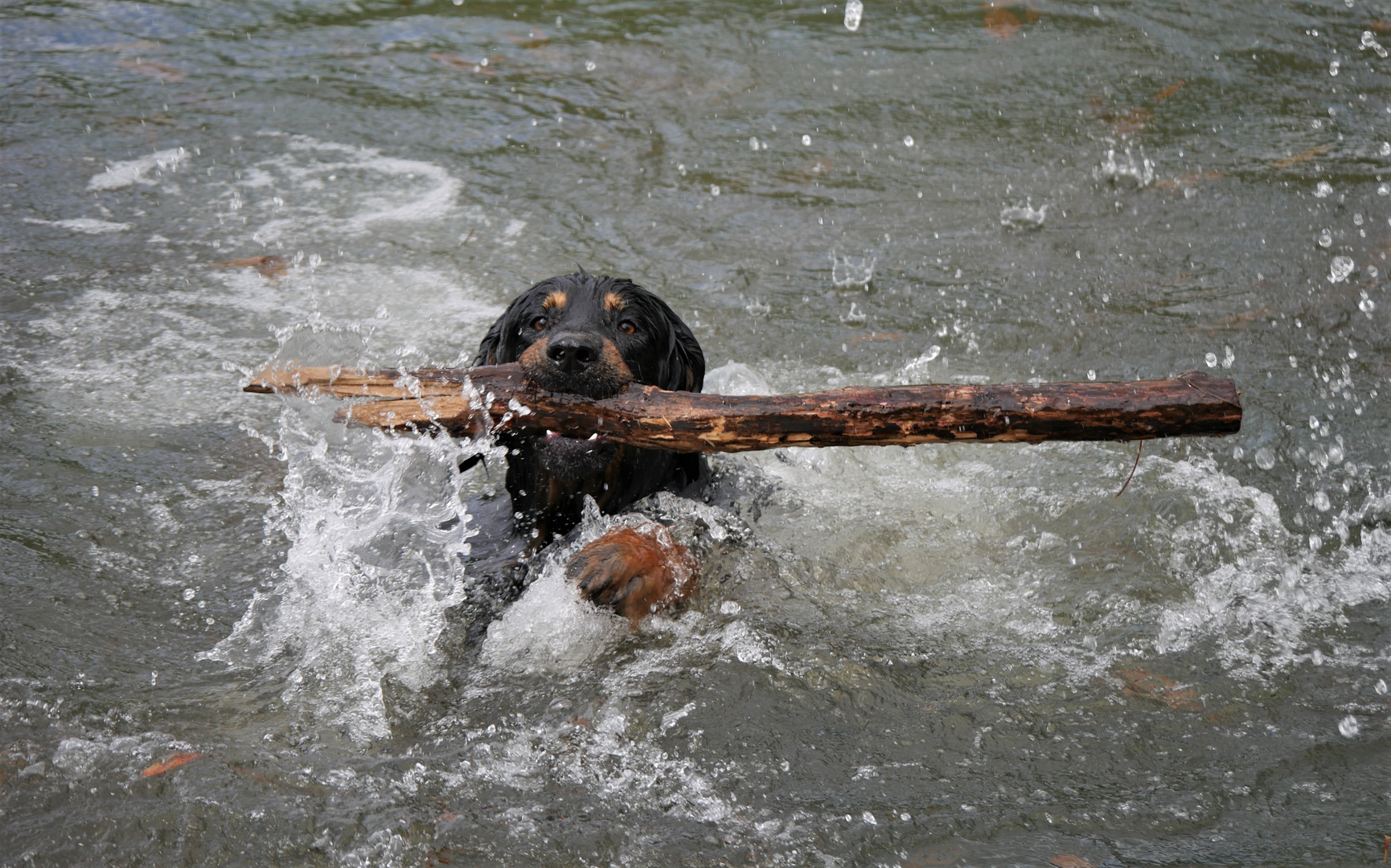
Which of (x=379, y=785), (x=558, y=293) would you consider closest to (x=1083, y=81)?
(x=558, y=293)

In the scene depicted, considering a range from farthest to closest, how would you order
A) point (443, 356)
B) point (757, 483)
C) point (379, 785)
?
point (443, 356)
point (757, 483)
point (379, 785)

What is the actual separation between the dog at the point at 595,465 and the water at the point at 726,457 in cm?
15

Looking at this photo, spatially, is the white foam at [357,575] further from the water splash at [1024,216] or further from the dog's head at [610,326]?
the water splash at [1024,216]

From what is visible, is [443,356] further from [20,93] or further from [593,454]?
[20,93]

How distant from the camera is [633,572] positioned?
13.3 feet

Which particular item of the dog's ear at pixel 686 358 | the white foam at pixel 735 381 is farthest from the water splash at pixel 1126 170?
the dog's ear at pixel 686 358

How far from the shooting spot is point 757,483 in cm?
535

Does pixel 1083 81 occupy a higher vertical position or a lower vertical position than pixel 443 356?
higher

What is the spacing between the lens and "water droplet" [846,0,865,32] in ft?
32.8

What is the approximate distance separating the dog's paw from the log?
490 mm

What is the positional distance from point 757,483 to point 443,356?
1.99m

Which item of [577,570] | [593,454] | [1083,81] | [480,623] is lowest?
[480,623]

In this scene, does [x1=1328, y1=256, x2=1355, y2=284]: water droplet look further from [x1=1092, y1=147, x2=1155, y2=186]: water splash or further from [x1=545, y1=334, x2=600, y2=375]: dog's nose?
[x1=545, y1=334, x2=600, y2=375]: dog's nose

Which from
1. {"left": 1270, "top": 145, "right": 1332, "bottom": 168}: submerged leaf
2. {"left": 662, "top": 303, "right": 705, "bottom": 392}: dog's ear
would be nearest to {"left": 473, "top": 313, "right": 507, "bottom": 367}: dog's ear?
{"left": 662, "top": 303, "right": 705, "bottom": 392}: dog's ear
